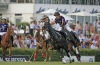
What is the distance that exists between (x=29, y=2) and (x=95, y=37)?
20333 millimetres

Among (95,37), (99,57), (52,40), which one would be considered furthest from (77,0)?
(52,40)

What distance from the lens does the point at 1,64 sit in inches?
1067

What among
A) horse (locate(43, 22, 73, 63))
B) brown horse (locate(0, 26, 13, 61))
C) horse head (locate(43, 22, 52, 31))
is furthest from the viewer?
brown horse (locate(0, 26, 13, 61))

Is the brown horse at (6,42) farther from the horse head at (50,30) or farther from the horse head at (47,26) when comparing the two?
the horse head at (47,26)

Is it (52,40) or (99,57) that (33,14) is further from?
(52,40)

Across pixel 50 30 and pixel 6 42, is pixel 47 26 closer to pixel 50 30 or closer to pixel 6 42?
pixel 50 30

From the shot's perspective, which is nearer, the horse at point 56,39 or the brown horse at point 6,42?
the horse at point 56,39

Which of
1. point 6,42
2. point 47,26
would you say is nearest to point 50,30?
point 47,26

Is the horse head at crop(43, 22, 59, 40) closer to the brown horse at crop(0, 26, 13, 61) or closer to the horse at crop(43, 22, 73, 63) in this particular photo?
the horse at crop(43, 22, 73, 63)

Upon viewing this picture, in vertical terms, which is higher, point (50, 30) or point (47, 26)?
point (47, 26)

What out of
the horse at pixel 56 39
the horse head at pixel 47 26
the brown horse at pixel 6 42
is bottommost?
the brown horse at pixel 6 42

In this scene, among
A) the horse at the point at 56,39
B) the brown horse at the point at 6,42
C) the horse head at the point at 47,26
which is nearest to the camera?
the horse head at the point at 47,26

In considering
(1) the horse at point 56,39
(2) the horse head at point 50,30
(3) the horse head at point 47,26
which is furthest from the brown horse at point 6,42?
(3) the horse head at point 47,26

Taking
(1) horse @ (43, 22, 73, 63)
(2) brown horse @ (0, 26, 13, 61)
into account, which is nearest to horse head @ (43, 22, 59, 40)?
(1) horse @ (43, 22, 73, 63)
